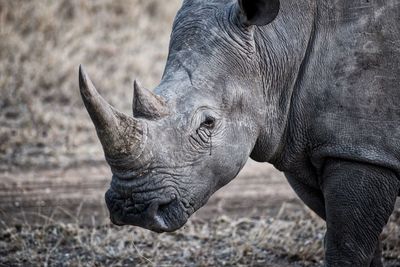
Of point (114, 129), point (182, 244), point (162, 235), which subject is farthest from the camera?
point (162, 235)

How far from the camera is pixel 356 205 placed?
473 centimetres

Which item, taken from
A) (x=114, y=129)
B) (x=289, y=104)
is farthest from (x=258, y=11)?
(x=114, y=129)

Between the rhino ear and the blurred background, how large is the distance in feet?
7.03

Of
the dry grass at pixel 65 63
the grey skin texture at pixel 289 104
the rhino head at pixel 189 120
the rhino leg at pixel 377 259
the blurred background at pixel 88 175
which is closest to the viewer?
the rhino head at pixel 189 120

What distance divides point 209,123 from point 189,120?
0.14 metres

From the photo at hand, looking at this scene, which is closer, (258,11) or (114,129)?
(114,129)

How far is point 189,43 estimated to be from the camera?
474 centimetres

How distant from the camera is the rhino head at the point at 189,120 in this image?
432 centimetres

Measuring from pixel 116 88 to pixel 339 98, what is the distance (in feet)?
23.1

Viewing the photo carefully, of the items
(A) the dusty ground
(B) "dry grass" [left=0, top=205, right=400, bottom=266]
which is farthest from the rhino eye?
(B) "dry grass" [left=0, top=205, right=400, bottom=266]

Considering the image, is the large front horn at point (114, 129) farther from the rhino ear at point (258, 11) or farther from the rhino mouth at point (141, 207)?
the rhino ear at point (258, 11)

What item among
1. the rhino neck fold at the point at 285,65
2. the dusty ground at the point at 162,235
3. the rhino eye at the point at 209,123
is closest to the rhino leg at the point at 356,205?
the rhino neck fold at the point at 285,65

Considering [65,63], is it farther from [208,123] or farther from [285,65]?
[208,123]

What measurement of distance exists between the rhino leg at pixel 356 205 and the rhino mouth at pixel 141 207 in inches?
39.2
